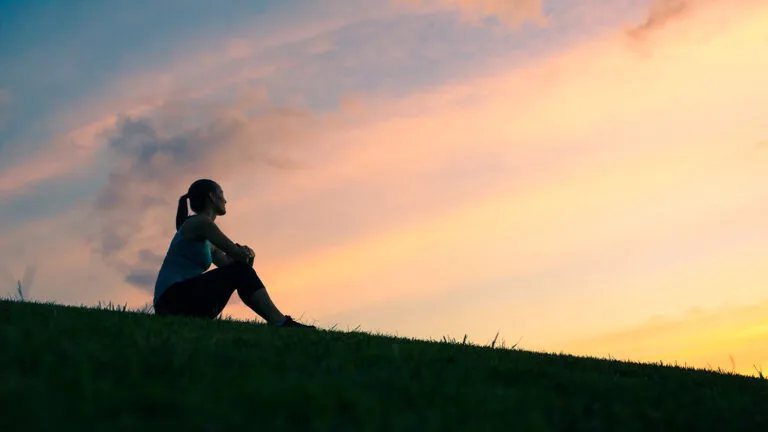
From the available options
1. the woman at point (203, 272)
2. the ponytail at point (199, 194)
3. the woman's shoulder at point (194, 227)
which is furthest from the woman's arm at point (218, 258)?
the woman's shoulder at point (194, 227)

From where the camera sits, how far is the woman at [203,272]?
12.3 meters

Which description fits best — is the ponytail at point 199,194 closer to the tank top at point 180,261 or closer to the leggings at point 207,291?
the tank top at point 180,261

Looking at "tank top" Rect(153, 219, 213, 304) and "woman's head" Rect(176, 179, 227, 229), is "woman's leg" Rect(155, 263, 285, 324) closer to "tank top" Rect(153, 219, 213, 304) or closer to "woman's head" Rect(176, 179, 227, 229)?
"tank top" Rect(153, 219, 213, 304)

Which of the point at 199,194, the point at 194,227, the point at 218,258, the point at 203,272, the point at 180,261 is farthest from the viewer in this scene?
the point at 218,258

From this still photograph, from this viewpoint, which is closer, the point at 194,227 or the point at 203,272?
the point at 194,227

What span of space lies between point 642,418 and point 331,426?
3473 millimetres

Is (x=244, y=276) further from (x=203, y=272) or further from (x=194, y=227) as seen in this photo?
(x=194, y=227)

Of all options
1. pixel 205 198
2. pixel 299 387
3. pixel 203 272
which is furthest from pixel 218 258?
pixel 299 387

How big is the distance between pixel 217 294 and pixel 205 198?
1561 mm

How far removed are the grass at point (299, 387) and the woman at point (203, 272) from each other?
5.93ft

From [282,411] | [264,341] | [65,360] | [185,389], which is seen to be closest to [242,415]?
[282,411]

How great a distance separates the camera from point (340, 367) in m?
7.59

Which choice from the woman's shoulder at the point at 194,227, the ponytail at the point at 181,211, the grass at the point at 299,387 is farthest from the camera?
the ponytail at the point at 181,211

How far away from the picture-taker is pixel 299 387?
6.18 metres
